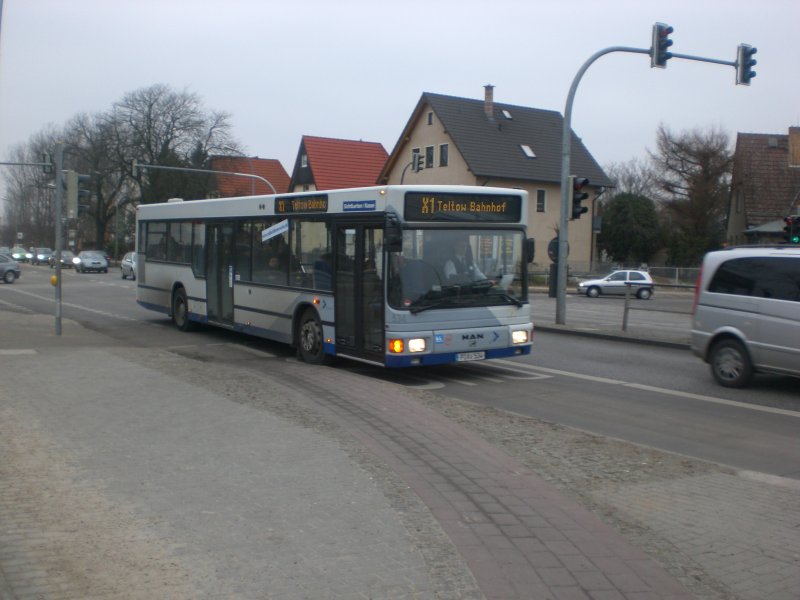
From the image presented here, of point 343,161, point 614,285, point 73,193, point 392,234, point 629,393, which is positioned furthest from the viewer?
point 343,161

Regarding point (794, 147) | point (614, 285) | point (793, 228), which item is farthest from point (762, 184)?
point (793, 228)

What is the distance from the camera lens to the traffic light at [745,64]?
59.5ft

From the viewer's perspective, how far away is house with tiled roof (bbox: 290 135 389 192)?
64.1 meters

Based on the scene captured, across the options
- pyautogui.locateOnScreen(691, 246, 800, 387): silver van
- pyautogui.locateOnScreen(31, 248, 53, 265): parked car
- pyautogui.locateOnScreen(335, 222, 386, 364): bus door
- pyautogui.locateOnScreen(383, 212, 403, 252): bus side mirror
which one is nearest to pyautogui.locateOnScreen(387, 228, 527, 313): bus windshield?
pyautogui.locateOnScreen(383, 212, 403, 252): bus side mirror

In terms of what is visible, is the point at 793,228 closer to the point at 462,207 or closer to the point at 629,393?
the point at 629,393

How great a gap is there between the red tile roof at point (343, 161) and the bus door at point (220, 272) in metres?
45.7

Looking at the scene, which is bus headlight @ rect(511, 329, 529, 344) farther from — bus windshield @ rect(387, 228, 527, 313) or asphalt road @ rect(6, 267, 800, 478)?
asphalt road @ rect(6, 267, 800, 478)

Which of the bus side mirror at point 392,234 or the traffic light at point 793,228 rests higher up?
the traffic light at point 793,228

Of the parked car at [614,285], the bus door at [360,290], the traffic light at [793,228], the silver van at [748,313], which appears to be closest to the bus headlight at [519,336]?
the bus door at [360,290]

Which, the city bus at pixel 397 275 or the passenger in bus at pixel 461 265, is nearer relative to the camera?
the city bus at pixel 397 275

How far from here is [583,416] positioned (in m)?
10.1

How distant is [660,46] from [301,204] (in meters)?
8.68

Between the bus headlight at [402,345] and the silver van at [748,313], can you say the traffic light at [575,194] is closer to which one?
the silver van at [748,313]

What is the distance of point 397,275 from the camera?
11.6 m
